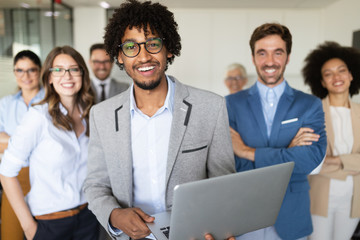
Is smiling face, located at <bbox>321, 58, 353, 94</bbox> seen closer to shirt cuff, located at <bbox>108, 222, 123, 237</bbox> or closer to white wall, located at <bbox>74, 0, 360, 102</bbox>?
shirt cuff, located at <bbox>108, 222, 123, 237</bbox>

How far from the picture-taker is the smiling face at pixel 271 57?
1763mm

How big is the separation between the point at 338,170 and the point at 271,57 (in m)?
1.08

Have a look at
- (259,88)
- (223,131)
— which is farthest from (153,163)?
(259,88)

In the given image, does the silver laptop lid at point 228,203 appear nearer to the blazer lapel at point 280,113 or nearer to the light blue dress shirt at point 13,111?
the blazer lapel at point 280,113


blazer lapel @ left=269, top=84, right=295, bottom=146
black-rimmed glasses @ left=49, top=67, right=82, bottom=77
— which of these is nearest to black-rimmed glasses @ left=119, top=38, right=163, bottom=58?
black-rimmed glasses @ left=49, top=67, right=82, bottom=77

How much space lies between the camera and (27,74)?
8.35 feet

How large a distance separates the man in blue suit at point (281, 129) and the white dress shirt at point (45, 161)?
106 cm

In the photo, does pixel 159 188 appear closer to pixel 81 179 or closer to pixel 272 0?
pixel 81 179

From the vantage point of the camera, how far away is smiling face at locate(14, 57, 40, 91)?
2.53 metres

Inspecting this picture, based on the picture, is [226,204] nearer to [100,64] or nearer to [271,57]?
[271,57]

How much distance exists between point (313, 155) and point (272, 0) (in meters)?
4.02

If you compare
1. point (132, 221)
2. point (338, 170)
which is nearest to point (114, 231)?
point (132, 221)

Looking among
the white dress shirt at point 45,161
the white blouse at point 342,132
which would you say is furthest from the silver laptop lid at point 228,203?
the white blouse at point 342,132

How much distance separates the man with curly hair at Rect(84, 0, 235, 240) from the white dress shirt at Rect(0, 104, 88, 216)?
32cm
